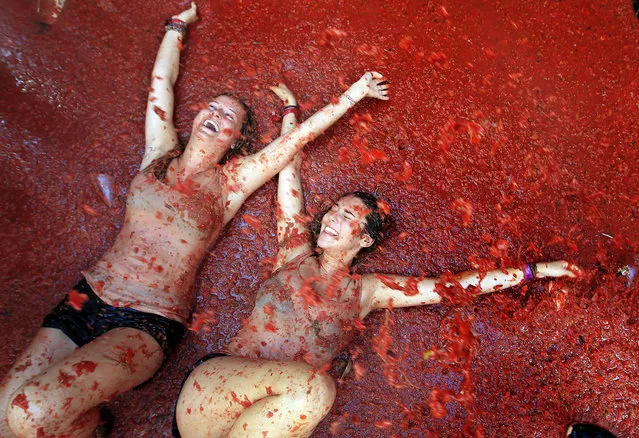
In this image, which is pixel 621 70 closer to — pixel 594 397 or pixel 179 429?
pixel 594 397

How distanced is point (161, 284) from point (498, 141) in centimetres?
205

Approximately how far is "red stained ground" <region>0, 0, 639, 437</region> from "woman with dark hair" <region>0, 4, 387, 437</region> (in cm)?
31

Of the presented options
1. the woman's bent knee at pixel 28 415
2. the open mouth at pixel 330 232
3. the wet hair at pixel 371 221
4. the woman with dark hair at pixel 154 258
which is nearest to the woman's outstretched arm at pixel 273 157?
the woman with dark hair at pixel 154 258

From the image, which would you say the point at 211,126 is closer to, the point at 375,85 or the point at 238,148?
the point at 238,148

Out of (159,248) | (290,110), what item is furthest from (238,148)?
(159,248)

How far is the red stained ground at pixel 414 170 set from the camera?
247cm

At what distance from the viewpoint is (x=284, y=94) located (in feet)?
8.84

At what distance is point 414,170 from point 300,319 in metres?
1.15

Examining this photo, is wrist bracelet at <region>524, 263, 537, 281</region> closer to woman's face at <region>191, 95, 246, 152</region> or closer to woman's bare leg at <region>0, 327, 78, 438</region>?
woman's face at <region>191, 95, 246, 152</region>

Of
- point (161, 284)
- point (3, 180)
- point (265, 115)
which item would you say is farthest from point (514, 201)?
point (3, 180)

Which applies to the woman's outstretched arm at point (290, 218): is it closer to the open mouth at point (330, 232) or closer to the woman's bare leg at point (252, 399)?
the open mouth at point (330, 232)

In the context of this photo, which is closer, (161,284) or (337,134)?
(161,284)

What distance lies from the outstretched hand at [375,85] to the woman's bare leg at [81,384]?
1.73 metres

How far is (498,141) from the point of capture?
2.72 metres
